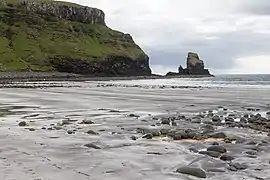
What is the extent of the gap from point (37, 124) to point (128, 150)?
10.1m

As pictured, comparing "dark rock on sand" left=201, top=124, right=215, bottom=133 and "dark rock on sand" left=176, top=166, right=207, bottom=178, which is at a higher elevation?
"dark rock on sand" left=176, top=166, right=207, bottom=178

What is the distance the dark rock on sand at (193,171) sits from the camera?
1310 cm

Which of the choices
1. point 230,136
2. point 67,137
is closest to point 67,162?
point 67,137

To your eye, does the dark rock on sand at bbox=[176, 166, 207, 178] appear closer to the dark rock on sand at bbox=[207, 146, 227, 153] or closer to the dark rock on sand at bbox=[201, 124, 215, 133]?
the dark rock on sand at bbox=[207, 146, 227, 153]

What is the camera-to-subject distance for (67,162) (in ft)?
48.0

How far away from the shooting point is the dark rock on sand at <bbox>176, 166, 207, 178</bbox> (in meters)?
13.1

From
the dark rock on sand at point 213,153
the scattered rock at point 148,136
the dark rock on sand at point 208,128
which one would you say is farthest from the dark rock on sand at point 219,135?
the dark rock on sand at point 213,153

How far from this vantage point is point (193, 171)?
13.3 metres

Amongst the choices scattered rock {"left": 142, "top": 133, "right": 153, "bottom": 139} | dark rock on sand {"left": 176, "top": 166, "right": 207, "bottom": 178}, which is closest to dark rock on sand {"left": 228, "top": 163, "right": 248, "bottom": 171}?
dark rock on sand {"left": 176, "top": 166, "right": 207, "bottom": 178}

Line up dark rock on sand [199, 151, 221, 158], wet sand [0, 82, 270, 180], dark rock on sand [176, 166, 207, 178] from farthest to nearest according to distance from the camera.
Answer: dark rock on sand [199, 151, 221, 158] < wet sand [0, 82, 270, 180] < dark rock on sand [176, 166, 207, 178]

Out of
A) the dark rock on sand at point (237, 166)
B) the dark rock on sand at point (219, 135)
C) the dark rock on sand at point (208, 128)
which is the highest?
the dark rock on sand at point (219, 135)

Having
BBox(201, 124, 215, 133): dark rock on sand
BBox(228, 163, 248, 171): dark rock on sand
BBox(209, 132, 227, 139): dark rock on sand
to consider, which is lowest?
BBox(228, 163, 248, 171): dark rock on sand

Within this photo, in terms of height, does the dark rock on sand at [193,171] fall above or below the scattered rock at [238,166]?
above

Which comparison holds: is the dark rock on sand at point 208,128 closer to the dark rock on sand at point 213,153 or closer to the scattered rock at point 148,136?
the scattered rock at point 148,136
